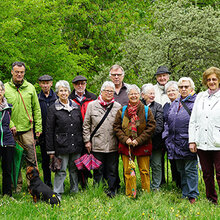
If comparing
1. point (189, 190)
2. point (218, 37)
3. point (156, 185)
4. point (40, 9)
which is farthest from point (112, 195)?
point (218, 37)

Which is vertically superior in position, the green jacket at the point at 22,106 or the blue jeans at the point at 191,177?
the green jacket at the point at 22,106

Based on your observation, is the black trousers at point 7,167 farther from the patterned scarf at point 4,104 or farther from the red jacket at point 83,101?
the red jacket at point 83,101

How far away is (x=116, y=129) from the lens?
6.07m

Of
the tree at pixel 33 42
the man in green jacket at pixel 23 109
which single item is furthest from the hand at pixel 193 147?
the tree at pixel 33 42

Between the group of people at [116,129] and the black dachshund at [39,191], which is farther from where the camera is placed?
the group of people at [116,129]

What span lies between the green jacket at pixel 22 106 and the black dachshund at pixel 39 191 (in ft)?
3.56

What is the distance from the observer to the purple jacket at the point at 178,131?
5816 mm

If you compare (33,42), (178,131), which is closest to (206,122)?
(178,131)

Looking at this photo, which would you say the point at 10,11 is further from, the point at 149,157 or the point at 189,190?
the point at 189,190

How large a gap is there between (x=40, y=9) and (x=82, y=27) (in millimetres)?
9014

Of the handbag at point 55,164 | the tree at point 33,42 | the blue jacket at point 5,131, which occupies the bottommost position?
the handbag at point 55,164

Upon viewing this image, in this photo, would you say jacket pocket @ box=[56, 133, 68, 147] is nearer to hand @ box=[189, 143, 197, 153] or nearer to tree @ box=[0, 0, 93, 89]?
hand @ box=[189, 143, 197, 153]

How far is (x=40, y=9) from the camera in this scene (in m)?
9.62

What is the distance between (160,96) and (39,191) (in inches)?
126
